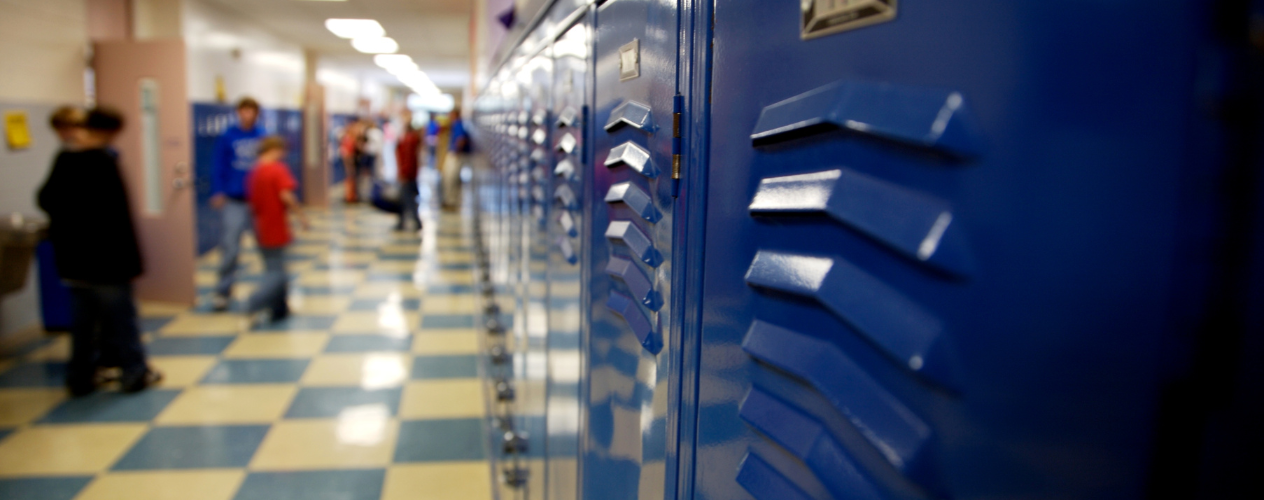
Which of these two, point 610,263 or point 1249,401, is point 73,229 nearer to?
point 610,263

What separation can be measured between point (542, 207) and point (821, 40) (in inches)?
47.2

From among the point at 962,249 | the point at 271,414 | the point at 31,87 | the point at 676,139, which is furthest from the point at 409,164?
the point at 962,249

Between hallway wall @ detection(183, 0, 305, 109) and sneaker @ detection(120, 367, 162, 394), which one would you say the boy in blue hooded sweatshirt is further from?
sneaker @ detection(120, 367, 162, 394)

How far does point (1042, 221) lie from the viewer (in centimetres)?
32

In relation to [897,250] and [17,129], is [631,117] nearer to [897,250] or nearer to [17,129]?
[897,250]

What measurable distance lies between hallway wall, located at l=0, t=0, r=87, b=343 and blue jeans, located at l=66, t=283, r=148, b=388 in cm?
106

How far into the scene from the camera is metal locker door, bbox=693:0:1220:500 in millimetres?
296

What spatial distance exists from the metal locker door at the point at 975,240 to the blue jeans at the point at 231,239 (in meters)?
5.20

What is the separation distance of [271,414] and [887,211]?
330 centimetres

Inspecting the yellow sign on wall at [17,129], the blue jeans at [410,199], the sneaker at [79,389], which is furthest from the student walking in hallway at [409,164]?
the sneaker at [79,389]

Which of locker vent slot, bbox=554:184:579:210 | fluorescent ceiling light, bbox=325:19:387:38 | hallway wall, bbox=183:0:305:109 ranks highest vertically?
fluorescent ceiling light, bbox=325:19:387:38

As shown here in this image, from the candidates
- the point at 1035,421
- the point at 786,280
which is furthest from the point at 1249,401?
the point at 786,280

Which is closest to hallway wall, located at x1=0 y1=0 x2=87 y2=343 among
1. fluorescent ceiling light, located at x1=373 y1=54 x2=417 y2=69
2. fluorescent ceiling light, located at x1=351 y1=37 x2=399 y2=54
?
fluorescent ceiling light, located at x1=351 y1=37 x2=399 y2=54

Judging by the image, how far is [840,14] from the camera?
0.44 m
